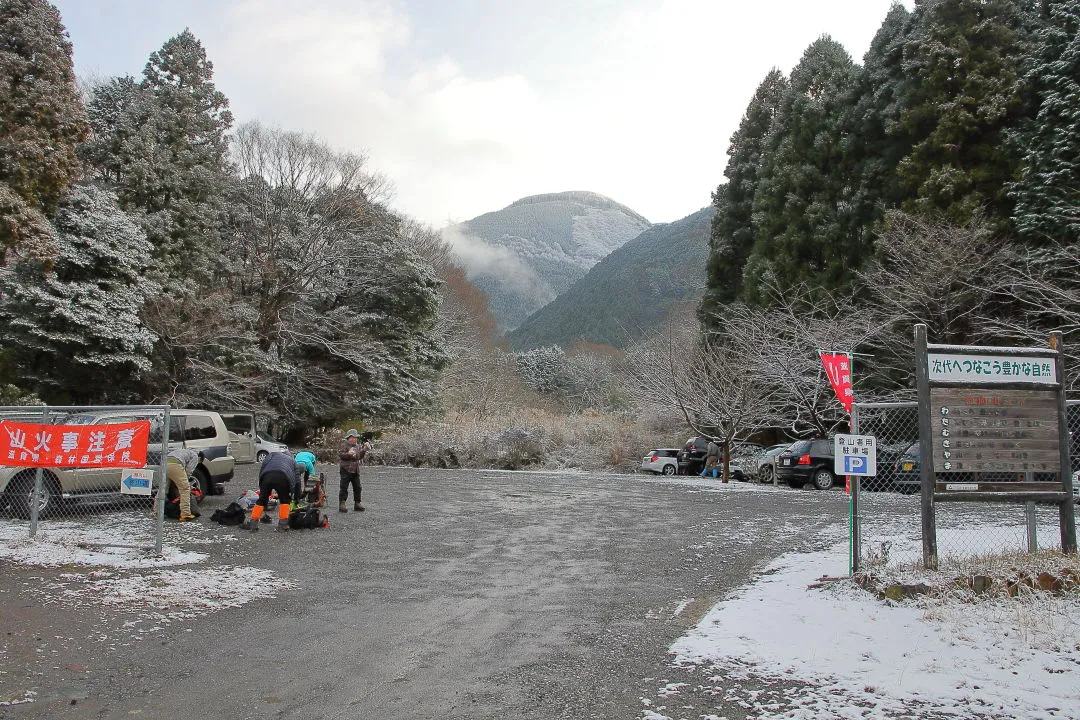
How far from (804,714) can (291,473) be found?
29.7ft

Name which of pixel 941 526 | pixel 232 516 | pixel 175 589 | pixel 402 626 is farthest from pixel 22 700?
pixel 941 526

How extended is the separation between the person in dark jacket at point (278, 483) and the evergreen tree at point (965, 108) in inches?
856

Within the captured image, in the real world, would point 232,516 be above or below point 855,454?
below

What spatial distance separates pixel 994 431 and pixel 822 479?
50.8 feet

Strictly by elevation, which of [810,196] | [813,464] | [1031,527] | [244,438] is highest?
[810,196]

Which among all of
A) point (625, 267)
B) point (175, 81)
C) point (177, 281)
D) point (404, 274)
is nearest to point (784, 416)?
point (404, 274)

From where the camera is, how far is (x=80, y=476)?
11953 mm

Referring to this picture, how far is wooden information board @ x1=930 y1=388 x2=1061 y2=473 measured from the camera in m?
7.18

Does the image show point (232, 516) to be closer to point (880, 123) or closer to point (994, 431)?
point (994, 431)

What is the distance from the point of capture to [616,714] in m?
4.50

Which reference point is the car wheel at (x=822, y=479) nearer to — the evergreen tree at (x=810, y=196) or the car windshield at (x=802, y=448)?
the car windshield at (x=802, y=448)

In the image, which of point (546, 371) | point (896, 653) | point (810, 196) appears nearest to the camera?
point (896, 653)

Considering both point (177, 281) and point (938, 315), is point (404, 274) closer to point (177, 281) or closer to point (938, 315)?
point (177, 281)

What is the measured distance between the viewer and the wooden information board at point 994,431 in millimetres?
7184
